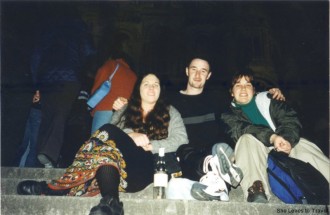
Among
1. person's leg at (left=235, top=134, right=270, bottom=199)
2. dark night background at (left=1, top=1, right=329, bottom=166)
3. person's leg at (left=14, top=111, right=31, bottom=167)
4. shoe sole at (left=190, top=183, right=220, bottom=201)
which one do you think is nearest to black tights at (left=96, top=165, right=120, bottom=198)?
shoe sole at (left=190, top=183, right=220, bottom=201)

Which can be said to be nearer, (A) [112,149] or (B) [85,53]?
(A) [112,149]

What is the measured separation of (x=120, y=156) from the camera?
3.27 m

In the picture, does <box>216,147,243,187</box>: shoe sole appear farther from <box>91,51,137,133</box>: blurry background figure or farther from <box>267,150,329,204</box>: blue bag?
<box>91,51,137,133</box>: blurry background figure

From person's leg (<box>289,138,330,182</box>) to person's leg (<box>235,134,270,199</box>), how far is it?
12.1 inches

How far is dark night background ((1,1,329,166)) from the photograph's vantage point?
13422 mm

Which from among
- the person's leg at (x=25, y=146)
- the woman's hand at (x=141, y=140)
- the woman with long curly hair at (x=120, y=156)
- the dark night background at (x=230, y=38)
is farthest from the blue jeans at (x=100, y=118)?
the dark night background at (x=230, y=38)

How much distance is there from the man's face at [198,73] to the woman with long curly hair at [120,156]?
0.59 meters

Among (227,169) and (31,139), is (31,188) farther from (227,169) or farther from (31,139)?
(227,169)

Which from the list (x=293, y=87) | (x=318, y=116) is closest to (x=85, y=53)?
(x=318, y=116)

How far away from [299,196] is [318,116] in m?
9.70

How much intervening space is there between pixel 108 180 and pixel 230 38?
1261cm

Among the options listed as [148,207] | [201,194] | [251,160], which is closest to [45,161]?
[148,207]

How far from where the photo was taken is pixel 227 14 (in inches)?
589

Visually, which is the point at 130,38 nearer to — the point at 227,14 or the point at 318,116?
the point at 227,14
